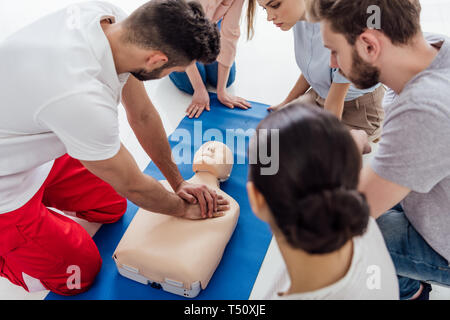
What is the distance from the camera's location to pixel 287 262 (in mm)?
786

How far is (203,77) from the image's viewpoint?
2.29 metres

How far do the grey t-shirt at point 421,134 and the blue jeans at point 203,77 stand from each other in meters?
1.42

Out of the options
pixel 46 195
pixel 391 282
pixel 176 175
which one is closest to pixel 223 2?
pixel 176 175

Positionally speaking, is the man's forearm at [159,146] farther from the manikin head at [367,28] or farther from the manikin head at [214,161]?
the manikin head at [367,28]

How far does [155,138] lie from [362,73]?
885 mm

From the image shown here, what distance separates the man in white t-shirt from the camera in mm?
1003

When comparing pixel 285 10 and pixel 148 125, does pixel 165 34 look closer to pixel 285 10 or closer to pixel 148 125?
pixel 148 125

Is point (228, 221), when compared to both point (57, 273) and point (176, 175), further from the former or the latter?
point (57, 273)

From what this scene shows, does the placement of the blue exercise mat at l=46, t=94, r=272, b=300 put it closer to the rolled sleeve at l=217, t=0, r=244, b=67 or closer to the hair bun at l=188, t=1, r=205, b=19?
the rolled sleeve at l=217, t=0, r=244, b=67

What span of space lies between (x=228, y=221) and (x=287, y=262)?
0.69 metres

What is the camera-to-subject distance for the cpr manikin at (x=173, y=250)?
51.9 inches

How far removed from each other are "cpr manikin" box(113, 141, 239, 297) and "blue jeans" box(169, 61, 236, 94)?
1069mm

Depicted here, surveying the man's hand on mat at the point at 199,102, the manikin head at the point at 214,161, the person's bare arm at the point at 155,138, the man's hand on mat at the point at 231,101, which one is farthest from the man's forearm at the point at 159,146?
the man's hand on mat at the point at 231,101

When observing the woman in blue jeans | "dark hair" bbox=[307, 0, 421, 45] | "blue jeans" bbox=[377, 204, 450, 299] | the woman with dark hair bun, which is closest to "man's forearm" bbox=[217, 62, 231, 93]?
the woman in blue jeans
